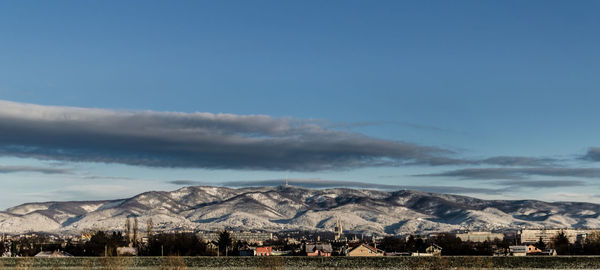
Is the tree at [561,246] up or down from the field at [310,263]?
down

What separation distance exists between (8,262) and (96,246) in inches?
2001

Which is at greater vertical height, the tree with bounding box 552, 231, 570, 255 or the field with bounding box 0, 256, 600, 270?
the field with bounding box 0, 256, 600, 270

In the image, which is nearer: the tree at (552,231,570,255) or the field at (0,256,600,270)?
the field at (0,256,600,270)

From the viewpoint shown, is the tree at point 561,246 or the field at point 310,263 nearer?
the field at point 310,263

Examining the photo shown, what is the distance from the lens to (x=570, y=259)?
6856cm

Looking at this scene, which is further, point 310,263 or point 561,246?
point 561,246

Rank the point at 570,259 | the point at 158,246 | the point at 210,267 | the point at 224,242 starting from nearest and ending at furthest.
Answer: the point at 570,259, the point at 210,267, the point at 158,246, the point at 224,242

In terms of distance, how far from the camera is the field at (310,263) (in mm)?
67500

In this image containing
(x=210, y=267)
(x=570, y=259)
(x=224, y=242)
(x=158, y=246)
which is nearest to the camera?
(x=570, y=259)

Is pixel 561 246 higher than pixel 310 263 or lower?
lower

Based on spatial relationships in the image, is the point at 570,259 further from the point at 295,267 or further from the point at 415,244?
the point at 415,244

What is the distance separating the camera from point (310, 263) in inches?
2849

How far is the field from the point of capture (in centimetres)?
6750

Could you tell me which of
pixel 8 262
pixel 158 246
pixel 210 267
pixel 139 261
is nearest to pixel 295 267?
pixel 210 267
